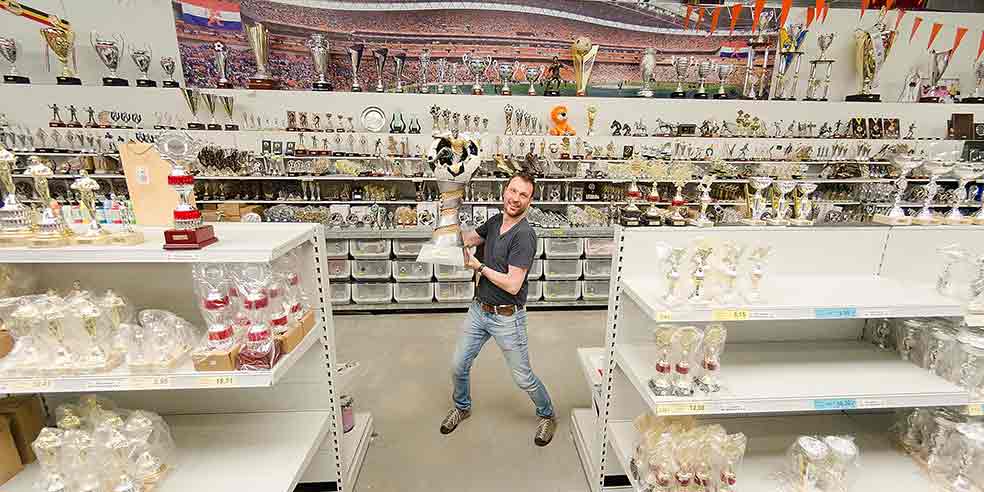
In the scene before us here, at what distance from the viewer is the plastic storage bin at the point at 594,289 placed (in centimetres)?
465

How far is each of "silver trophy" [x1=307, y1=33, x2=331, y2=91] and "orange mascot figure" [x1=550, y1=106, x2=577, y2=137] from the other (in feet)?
7.83

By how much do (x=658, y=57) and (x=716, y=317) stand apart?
14.5 ft

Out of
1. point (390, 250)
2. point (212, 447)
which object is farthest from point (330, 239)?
point (212, 447)

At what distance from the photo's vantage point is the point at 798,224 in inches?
74.2

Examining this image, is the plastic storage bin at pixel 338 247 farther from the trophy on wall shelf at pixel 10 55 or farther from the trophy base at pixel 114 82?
the trophy on wall shelf at pixel 10 55

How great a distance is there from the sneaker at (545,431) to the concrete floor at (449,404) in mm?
41

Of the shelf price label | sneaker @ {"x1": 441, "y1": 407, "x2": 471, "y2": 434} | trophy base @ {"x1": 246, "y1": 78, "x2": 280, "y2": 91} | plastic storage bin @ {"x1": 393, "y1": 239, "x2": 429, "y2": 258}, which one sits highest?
trophy base @ {"x1": 246, "y1": 78, "x2": 280, "y2": 91}

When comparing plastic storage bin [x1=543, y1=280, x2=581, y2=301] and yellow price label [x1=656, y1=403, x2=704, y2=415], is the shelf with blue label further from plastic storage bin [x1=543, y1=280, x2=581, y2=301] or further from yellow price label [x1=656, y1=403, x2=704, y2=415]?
plastic storage bin [x1=543, y1=280, x2=581, y2=301]

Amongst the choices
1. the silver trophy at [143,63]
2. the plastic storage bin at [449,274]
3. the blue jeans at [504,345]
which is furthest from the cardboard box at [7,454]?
the silver trophy at [143,63]

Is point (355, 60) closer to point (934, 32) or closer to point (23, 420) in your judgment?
point (23, 420)

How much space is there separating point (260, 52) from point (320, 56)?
2.04 ft

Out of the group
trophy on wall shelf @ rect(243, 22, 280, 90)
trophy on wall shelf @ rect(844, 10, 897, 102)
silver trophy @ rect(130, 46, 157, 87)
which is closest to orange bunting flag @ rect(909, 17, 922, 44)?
trophy on wall shelf @ rect(844, 10, 897, 102)

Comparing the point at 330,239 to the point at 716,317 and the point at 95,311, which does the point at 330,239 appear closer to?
the point at 95,311

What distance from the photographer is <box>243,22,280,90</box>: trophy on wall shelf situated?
14.4 feet
